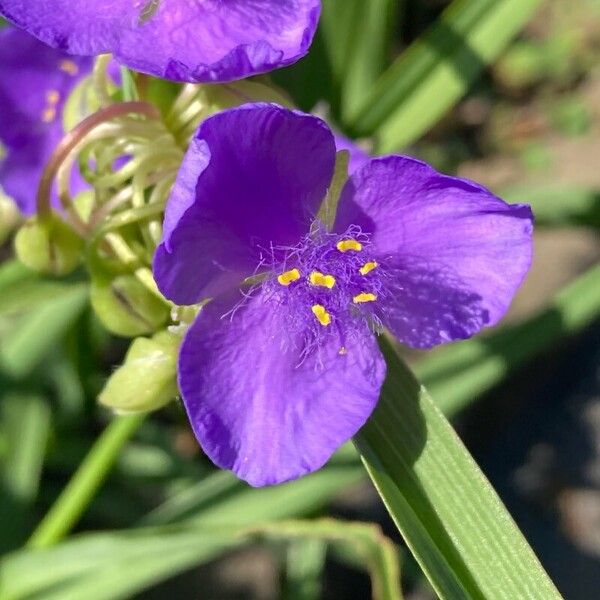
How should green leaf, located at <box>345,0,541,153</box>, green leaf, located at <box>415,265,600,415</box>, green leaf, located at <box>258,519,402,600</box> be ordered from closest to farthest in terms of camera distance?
1. green leaf, located at <box>258,519,402,600</box>
2. green leaf, located at <box>345,0,541,153</box>
3. green leaf, located at <box>415,265,600,415</box>

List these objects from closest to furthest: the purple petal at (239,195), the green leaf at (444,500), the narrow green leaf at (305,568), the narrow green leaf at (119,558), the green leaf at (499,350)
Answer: the purple petal at (239,195) < the green leaf at (444,500) < the narrow green leaf at (119,558) < the green leaf at (499,350) < the narrow green leaf at (305,568)

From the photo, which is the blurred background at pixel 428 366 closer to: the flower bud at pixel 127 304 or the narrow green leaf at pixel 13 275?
the narrow green leaf at pixel 13 275

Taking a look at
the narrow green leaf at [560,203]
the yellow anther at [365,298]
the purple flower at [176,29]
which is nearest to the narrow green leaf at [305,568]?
the narrow green leaf at [560,203]

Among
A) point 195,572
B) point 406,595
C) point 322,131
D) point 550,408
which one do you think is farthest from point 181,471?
point 322,131

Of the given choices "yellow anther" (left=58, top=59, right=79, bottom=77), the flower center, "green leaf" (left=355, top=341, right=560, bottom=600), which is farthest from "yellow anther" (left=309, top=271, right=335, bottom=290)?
"yellow anther" (left=58, top=59, right=79, bottom=77)

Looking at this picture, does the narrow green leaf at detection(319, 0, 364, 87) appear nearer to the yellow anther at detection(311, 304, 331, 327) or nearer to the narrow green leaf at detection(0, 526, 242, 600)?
the yellow anther at detection(311, 304, 331, 327)

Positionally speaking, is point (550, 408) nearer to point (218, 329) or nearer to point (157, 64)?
point (218, 329)
